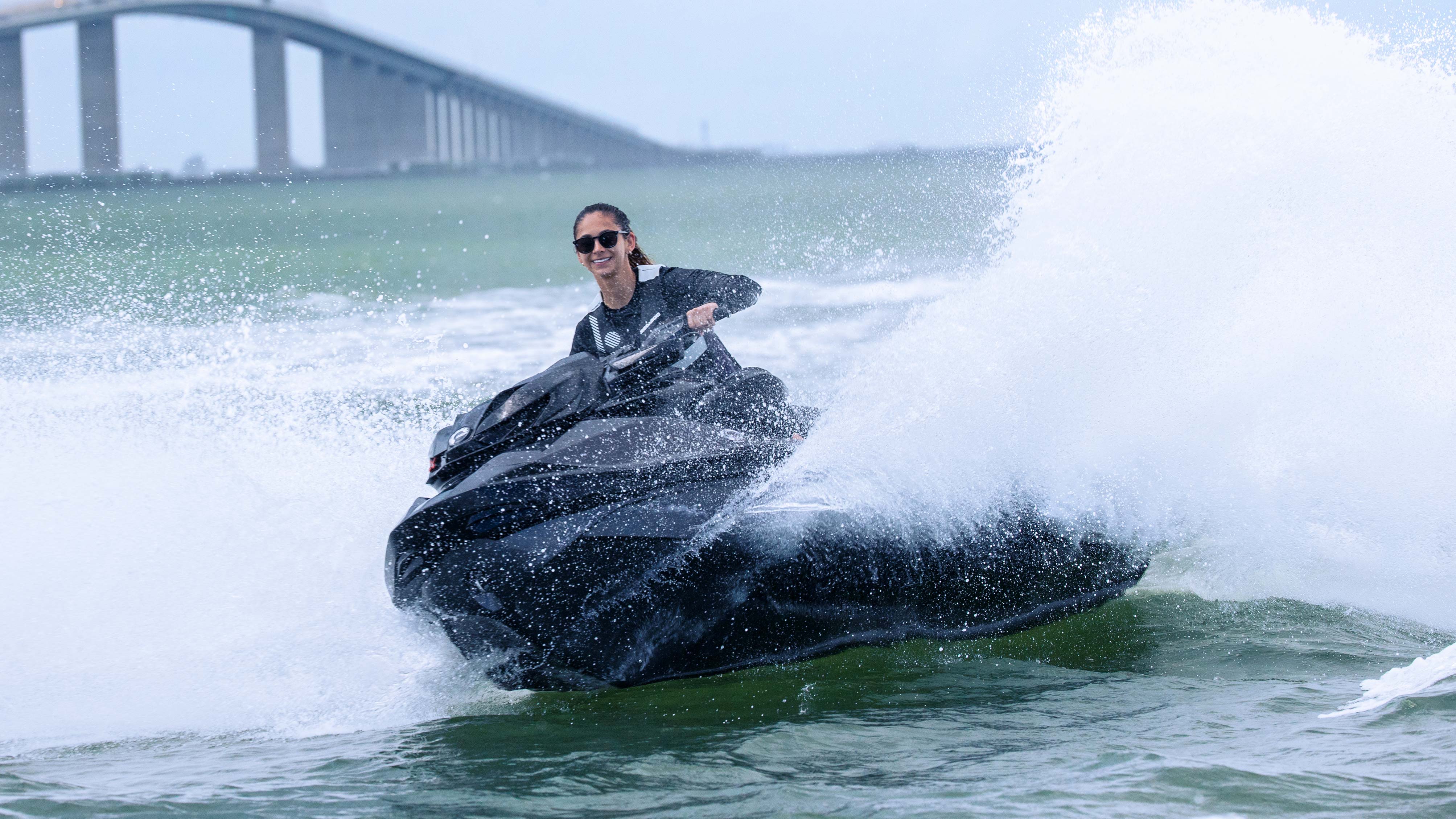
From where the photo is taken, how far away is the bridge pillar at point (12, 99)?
1369 inches

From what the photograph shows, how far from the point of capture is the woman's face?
171 inches

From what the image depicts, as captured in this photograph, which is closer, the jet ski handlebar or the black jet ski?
the black jet ski

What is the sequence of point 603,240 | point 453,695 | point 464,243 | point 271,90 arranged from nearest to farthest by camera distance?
point 453,695 → point 603,240 → point 464,243 → point 271,90

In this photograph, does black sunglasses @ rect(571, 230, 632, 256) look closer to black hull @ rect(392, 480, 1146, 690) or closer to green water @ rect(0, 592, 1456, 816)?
black hull @ rect(392, 480, 1146, 690)

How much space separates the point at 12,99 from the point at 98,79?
356 centimetres

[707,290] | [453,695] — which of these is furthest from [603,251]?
[453,695]

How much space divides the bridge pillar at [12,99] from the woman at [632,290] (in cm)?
3371

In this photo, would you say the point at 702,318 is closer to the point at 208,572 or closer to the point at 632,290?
the point at 632,290

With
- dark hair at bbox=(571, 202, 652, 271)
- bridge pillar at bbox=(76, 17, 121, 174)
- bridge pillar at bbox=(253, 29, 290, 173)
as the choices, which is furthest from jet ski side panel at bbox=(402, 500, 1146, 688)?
bridge pillar at bbox=(253, 29, 290, 173)

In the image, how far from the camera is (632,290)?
4473mm

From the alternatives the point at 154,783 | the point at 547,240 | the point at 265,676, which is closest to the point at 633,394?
the point at 265,676

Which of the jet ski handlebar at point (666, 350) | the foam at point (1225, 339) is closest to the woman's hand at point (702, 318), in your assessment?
the jet ski handlebar at point (666, 350)

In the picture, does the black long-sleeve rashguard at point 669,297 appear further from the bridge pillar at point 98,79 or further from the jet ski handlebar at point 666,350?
the bridge pillar at point 98,79

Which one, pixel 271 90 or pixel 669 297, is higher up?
pixel 271 90
